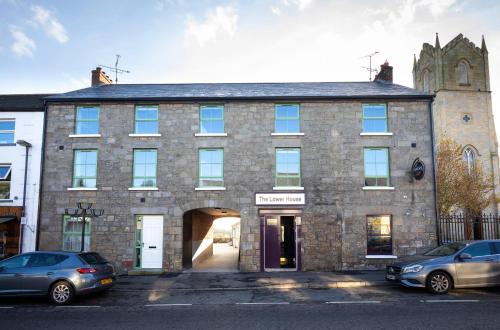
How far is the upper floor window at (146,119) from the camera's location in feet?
59.8

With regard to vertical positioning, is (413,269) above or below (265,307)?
above

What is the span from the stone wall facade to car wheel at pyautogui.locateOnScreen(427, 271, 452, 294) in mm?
5620

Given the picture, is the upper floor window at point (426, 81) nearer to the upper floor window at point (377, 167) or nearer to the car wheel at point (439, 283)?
the upper floor window at point (377, 167)

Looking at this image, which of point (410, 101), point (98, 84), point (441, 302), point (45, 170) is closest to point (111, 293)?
point (45, 170)

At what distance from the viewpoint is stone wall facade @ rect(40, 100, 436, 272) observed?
17281mm

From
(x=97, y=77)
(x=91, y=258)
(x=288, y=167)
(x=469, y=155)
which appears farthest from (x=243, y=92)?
(x=469, y=155)

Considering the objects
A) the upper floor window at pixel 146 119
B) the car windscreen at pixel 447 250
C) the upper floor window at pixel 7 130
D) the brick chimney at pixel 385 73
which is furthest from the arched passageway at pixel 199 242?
the brick chimney at pixel 385 73

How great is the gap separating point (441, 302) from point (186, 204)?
35.9 ft

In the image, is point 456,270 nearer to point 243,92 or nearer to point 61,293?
point 61,293

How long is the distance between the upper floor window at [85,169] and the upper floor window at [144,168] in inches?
74.8

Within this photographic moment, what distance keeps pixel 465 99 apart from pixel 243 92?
31.1 m

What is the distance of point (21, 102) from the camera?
63.9 feet

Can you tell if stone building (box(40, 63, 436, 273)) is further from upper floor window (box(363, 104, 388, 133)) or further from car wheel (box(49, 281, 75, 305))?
car wheel (box(49, 281, 75, 305))

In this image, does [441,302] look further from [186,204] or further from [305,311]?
[186,204]
